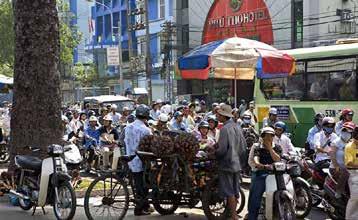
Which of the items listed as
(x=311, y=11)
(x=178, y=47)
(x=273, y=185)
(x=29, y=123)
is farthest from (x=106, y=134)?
(x=178, y=47)

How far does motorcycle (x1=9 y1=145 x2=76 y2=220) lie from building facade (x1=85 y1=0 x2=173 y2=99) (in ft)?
111

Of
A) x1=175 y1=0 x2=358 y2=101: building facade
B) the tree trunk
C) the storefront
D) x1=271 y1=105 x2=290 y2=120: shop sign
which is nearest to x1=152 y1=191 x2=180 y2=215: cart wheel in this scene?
the tree trunk

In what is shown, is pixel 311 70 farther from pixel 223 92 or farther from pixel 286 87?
pixel 223 92

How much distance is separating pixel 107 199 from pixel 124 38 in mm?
49343

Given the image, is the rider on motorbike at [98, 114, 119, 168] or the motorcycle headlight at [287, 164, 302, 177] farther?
the rider on motorbike at [98, 114, 119, 168]

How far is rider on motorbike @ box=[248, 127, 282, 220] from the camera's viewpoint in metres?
7.46

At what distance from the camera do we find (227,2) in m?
35.2

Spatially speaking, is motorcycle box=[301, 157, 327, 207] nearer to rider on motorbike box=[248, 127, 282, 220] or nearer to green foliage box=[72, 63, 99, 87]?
rider on motorbike box=[248, 127, 282, 220]

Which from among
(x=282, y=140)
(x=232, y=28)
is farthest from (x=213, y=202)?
(x=232, y=28)

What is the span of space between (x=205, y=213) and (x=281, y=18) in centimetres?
2512

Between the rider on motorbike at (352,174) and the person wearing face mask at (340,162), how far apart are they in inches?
10.5

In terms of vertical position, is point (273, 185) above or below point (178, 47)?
below

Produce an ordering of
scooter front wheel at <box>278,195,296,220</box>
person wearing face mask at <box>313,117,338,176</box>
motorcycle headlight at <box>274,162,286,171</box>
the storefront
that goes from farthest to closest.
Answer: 1. the storefront
2. person wearing face mask at <box>313,117,338,176</box>
3. motorcycle headlight at <box>274,162,286,171</box>
4. scooter front wheel at <box>278,195,296,220</box>

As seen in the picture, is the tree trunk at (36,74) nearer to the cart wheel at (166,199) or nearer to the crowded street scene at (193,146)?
the crowded street scene at (193,146)
